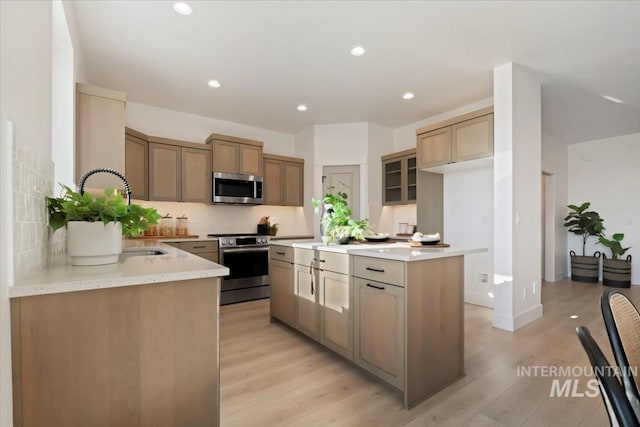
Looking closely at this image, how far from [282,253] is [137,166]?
2348 mm

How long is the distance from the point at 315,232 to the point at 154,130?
2.95m

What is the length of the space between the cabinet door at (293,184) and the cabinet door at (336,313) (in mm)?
2925

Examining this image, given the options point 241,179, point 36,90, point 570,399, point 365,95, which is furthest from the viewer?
point 241,179

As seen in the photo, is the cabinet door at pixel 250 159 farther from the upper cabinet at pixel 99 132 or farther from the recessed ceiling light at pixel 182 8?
the recessed ceiling light at pixel 182 8

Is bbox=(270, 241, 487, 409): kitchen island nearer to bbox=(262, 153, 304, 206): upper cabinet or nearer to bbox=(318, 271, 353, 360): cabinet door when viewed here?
bbox=(318, 271, 353, 360): cabinet door

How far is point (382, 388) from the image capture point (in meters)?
1.93

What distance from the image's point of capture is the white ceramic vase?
109 centimetres

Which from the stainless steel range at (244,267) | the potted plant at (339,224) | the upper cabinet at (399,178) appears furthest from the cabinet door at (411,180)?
the stainless steel range at (244,267)

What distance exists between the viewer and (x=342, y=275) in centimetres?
217

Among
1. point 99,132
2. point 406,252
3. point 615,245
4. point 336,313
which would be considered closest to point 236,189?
point 99,132

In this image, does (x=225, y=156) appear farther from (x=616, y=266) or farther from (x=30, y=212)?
(x=616, y=266)

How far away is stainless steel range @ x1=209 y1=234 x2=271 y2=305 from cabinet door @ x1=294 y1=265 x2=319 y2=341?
164 cm

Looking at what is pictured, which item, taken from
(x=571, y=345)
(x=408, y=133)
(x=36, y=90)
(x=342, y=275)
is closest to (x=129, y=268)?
(x=36, y=90)

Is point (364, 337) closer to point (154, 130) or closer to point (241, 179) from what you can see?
point (241, 179)
